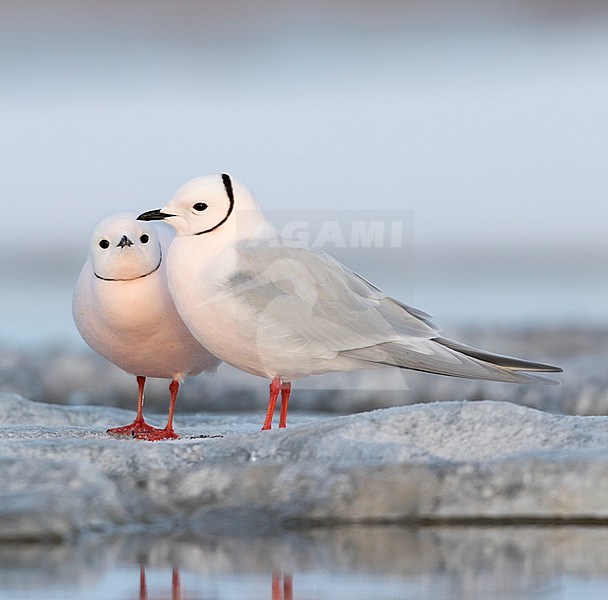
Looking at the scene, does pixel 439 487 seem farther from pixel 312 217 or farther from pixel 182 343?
pixel 312 217

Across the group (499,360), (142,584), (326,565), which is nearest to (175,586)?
(142,584)

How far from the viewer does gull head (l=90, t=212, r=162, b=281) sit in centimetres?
402

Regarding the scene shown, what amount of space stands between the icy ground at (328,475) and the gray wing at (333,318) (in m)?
0.74

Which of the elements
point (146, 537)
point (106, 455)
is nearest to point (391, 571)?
point (146, 537)

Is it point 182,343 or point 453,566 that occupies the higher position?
point 182,343

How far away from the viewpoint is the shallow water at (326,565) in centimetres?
225

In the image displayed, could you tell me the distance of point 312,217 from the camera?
558 centimetres

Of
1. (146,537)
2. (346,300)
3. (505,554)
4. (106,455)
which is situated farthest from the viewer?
(346,300)

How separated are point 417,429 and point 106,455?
2.13 ft

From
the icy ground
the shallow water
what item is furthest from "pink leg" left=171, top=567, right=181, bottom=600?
the icy ground

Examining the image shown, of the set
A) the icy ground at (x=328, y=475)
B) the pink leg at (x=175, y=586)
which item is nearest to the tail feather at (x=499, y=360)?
the icy ground at (x=328, y=475)

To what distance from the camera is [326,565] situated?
2.43m

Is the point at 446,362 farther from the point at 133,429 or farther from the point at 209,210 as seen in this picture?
the point at 133,429

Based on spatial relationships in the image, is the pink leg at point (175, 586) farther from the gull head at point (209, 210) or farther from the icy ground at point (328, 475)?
the gull head at point (209, 210)
